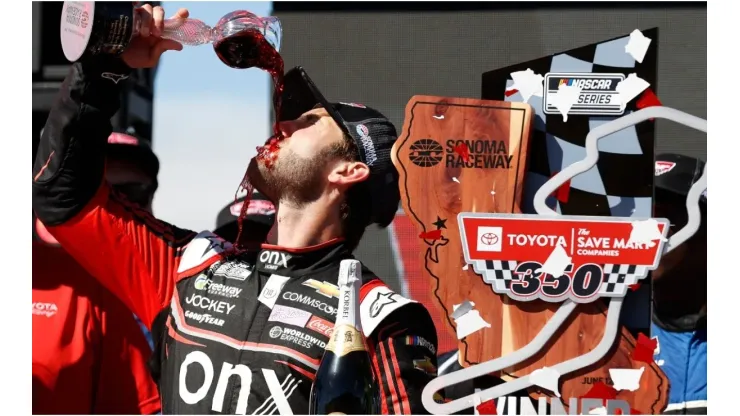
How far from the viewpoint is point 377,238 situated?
3035mm


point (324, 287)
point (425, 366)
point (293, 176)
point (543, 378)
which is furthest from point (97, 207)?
point (543, 378)

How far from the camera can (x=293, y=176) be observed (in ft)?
9.23

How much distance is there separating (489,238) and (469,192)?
14 cm

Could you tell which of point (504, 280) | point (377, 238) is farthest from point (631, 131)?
point (377, 238)

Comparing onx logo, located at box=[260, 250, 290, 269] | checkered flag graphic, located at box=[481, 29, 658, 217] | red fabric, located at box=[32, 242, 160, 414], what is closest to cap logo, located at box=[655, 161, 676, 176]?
checkered flag graphic, located at box=[481, 29, 658, 217]

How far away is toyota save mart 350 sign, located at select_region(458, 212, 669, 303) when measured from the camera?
2926mm

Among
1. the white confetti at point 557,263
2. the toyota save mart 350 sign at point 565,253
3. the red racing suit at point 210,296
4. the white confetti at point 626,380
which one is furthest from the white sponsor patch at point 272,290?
the white confetti at point 626,380

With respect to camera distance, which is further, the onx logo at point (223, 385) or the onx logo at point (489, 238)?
the onx logo at point (489, 238)

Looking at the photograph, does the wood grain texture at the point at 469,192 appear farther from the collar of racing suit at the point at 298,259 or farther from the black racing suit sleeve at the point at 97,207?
the black racing suit sleeve at the point at 97,207

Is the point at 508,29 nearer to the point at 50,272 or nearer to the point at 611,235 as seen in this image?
the point at 611,235

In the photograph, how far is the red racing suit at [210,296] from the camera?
264cm

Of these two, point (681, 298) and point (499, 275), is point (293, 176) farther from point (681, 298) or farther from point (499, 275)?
point (681, 298)

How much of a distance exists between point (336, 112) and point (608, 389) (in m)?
1.12

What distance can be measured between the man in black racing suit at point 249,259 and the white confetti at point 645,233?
66 centimetres
